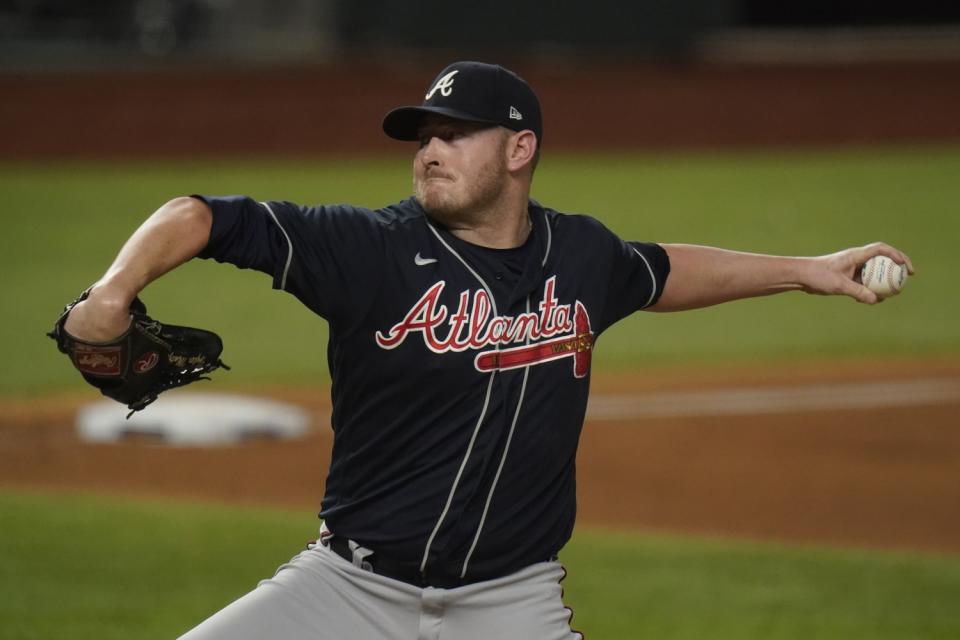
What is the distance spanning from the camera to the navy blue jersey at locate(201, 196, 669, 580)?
3357 mm

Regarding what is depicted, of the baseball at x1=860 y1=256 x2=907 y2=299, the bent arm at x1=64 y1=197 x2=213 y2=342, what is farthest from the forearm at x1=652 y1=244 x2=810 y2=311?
the bent arm at x1=64 y1=197 x2=213 y2=342

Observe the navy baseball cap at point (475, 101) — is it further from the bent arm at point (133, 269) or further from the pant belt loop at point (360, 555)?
the pant belt loop at point (360, 555)

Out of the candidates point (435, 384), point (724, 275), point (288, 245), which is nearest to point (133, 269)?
point (288, 245)

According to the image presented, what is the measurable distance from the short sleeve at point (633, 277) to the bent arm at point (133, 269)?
122 centimetres

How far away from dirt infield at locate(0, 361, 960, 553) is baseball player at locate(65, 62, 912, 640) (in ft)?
11.5

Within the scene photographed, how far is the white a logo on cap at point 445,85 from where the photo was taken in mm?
3453

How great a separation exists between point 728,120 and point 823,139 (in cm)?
136

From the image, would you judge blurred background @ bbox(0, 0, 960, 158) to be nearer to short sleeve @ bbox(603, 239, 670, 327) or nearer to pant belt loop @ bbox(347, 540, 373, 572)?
short sleeve @ bbox(603, 239, 670, 327)

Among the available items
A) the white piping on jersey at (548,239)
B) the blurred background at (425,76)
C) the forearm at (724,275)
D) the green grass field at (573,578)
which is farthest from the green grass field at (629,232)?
the white piping on jersey at (548,239)

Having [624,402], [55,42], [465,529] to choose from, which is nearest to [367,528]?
[465,529]

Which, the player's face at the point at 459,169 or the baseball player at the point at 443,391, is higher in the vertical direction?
the player's face at the point at 459,169

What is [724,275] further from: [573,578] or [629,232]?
[629,232]

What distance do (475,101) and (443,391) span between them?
703 mm

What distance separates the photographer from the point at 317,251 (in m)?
3.32
